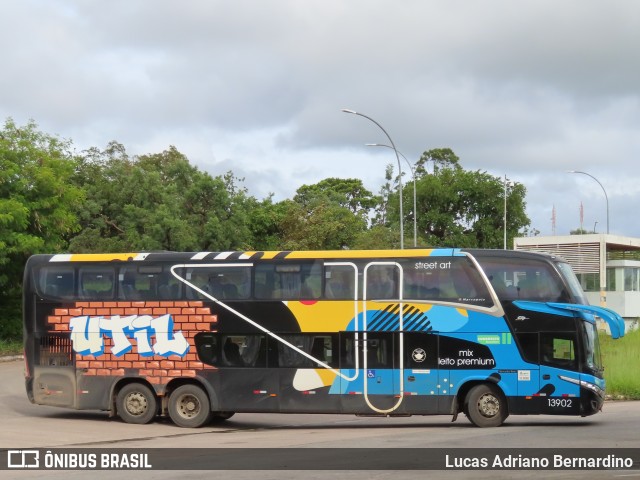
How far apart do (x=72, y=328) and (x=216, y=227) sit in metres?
30.7

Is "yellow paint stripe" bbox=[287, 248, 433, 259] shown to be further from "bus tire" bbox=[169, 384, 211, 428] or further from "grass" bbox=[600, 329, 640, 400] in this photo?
"grass" bbox=[600, 329, 640, 400]

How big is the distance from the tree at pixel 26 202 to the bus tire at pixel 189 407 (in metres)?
17.6

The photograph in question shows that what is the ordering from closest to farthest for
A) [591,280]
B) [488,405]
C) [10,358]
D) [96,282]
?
[488,405] → [96,282] → [10,358] → [591,280]

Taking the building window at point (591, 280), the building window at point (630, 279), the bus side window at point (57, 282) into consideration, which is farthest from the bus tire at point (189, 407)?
the building window at point (630, 279)

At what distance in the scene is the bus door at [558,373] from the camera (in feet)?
63.2

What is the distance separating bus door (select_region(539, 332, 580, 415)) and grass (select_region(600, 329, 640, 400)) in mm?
9082

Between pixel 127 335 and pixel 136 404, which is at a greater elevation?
pixel 127 335

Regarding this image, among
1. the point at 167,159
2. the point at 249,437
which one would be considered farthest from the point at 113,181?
the point at 249,437

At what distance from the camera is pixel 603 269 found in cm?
5588

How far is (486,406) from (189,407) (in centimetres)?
616

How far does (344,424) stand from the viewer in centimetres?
2197

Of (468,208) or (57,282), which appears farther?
(468,208)

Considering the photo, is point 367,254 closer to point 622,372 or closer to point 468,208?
point 622,372

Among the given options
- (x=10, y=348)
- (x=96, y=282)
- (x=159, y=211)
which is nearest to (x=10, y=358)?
(x=10, y=348)
